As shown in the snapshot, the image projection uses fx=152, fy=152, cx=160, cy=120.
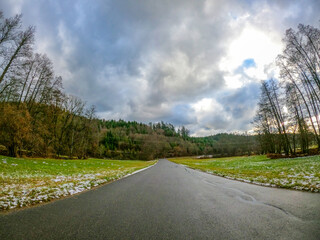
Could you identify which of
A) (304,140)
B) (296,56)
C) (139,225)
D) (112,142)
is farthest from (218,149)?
(139,225)

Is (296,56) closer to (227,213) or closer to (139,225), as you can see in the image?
(227,213)

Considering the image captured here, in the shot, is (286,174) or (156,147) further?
(156,147)

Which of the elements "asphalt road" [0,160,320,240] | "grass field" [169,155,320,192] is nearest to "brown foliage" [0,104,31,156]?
"asphalt road" [0,160,320,240]

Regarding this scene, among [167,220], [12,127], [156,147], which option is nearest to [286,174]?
[167,220]

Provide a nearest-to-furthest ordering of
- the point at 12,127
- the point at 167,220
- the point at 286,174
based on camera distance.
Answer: the point at 167,220 < the point at 286,174 < the point at 12,127

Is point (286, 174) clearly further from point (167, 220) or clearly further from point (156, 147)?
point (156, 147)

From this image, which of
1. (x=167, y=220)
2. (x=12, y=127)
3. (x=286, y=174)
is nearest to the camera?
(x=167, y=220)

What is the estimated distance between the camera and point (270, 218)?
149 inches

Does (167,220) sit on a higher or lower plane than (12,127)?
lower

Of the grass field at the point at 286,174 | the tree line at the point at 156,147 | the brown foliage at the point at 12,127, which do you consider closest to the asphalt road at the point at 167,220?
the grass field at the point at 286,174

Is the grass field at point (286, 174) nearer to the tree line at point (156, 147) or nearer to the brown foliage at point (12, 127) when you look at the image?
the brown foliage at point (12, 127)

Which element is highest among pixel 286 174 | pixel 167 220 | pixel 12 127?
pixel 12 127

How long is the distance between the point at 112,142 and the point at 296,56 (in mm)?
107636

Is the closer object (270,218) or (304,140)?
(270,218)
